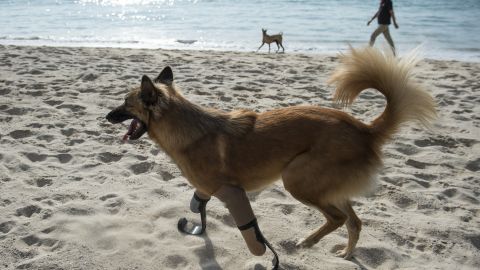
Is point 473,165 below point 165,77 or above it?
below

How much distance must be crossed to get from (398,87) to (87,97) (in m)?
5.22

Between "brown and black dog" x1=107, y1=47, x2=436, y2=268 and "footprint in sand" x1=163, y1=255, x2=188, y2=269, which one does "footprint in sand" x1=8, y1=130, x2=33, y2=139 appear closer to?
"brown and black dog" x1=107, y1=47, x2=436, y2=268

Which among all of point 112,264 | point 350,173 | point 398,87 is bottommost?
point 112,264

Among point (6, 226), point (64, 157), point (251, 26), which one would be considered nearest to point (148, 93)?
point (6, 226)

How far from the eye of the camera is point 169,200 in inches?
159

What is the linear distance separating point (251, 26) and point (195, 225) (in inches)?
662

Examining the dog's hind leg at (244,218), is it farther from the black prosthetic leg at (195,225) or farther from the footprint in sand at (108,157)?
the footprint in sand at (108,157)

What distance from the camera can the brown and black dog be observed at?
299 cm

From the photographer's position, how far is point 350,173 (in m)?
3.01

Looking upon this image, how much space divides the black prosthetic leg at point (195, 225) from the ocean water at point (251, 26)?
27.9 ft

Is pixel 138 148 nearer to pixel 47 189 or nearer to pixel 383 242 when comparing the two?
pixel 47 189

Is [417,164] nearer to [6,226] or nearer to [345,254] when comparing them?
[345,254]

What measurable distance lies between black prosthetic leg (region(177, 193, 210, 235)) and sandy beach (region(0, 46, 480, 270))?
0.21 ft

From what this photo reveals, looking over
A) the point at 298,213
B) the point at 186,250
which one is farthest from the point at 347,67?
the point at 186,250
